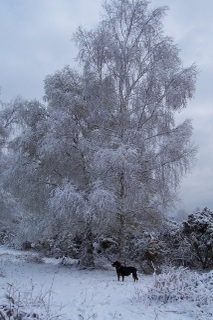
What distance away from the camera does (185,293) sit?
7391 millimetres

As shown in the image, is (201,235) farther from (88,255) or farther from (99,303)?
(99,303)

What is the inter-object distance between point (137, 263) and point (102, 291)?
6356 millimetres

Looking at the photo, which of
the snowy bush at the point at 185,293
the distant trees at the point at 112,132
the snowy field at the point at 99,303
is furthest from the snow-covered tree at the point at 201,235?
the snowy bush at the point at 185,293

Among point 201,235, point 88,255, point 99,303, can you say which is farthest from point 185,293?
point 88,255

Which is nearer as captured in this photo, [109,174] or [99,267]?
[109,174]

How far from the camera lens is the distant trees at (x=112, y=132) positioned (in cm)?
1291

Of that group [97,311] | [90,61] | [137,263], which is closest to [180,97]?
[90,61]

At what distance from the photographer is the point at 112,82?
14.4 metres

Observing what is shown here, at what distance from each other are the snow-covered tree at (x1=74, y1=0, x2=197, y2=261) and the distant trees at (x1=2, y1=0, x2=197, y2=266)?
41mm

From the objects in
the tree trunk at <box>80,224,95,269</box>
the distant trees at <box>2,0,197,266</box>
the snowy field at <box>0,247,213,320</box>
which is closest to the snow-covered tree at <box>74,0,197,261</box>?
the distant trees at <box>2,0,197,266</box>

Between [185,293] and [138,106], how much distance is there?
27.4 ft

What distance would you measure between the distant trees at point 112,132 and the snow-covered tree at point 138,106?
0.13ft

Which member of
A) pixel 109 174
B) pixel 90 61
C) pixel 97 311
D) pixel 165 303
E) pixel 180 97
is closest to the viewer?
pixel 97 311

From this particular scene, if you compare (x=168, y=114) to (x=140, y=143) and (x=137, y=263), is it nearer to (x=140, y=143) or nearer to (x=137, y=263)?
(x=140, y=143)
